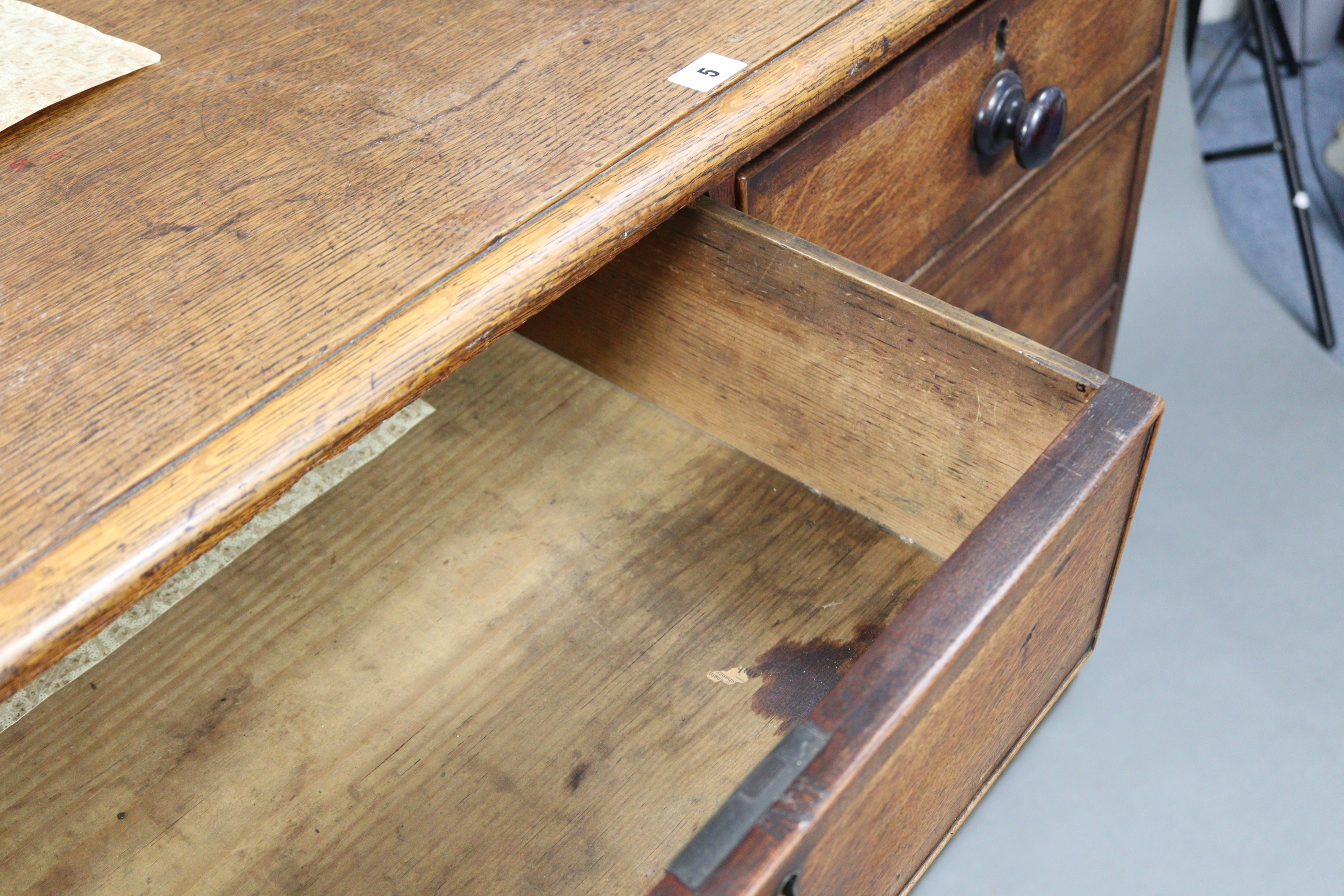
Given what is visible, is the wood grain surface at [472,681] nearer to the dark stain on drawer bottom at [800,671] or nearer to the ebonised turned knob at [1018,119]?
the dark stain on drawer bottom at [800,671]

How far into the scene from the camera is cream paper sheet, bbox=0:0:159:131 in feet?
1.75

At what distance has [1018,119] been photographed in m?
0.69

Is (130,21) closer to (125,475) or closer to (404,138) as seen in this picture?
(404,138)

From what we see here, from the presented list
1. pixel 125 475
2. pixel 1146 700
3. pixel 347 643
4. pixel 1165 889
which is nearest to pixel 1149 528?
pixel 1146 700

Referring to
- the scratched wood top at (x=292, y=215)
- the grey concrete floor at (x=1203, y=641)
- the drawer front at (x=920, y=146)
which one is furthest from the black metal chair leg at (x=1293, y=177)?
the scratched wood top at (x=292, y=215)

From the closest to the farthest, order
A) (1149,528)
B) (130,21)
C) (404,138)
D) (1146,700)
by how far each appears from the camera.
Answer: (404,138) → (130,21) → (1146,700) → (1149,528)

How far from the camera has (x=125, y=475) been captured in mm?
362

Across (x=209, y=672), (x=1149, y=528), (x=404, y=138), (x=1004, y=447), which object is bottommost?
(x=1149, y=528)

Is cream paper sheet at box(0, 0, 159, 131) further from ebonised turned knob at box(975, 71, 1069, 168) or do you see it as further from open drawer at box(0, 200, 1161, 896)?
ebonised turned knob at box(975, 71, 1069, 168)

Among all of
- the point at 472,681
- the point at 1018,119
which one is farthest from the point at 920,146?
the point at 472,681

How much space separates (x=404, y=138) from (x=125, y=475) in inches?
7.9

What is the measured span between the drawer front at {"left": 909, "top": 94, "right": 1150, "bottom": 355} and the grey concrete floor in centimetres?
16

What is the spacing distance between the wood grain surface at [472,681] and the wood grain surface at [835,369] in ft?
0.12

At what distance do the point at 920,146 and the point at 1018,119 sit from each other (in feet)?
0.29
